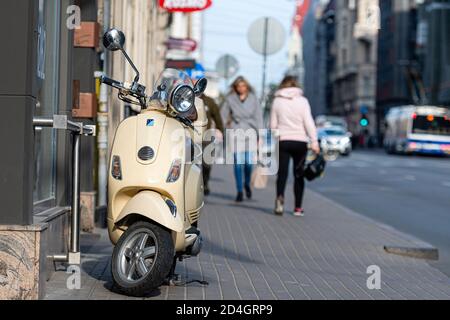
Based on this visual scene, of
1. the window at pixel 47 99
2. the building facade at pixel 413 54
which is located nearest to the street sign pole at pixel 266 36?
the window at pixel 47 99

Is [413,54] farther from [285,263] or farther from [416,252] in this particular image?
[285,263]

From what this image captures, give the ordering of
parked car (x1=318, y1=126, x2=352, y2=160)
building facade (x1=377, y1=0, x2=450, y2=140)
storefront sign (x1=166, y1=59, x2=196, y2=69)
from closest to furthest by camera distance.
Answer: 1. storefront sign (x1=166, y1=59, x2=196, y2=69)
2. parked car (x1=318, y1=126, x2=352, y2=160)
3. building facade (x1=377, y1=0, x2=450, y2=140)

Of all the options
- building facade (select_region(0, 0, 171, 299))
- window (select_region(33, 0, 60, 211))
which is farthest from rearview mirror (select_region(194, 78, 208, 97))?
window (select_region(33, 0, 60, 211))

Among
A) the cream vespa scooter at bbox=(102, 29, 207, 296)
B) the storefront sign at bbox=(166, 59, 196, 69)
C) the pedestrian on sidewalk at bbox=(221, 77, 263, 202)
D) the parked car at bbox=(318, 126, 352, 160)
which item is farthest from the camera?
the parked car at bbox=(318, 126, 352, 160)

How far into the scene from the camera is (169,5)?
19.8 m

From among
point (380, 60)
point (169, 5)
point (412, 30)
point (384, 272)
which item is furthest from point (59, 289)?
point (380, 60)

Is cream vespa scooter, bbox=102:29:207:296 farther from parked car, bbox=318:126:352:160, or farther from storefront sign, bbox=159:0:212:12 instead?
parked car, bbox=318:126:352:160

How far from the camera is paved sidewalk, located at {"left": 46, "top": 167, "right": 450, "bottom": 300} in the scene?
23.8 feet

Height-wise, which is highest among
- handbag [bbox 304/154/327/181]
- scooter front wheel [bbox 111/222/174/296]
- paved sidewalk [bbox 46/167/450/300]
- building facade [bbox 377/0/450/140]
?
building facade [bbox 377/0/450/140]

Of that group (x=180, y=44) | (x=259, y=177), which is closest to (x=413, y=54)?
(x=180, y=44)

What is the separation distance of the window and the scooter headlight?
1.39 metres

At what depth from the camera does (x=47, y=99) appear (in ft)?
27.6

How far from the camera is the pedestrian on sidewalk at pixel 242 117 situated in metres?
16.0

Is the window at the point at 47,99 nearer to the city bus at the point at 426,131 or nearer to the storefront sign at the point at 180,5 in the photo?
the storefront sign at the point at 180,5
